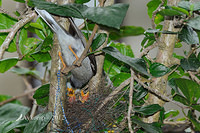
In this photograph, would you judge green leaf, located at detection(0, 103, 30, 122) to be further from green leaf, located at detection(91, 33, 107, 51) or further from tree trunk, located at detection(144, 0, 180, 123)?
tree trunk, located at detection(144, 0, 180, 123)

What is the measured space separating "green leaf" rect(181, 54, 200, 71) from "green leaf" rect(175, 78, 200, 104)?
56 millimetres

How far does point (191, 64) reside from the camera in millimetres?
942

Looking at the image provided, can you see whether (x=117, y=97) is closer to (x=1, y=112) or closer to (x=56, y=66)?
(x=56, y=66)

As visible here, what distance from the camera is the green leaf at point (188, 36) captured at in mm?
867

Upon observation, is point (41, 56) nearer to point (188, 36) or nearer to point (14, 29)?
point (14, 29)

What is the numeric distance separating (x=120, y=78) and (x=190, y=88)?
37 cm

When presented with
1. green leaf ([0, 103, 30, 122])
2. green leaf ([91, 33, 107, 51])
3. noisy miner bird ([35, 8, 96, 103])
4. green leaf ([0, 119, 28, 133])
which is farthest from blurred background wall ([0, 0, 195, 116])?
green leaf ([0, 119, 28, 133])

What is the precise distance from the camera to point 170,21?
1007 mm

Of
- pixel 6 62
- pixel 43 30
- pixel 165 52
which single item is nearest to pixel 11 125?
pixel 6 62

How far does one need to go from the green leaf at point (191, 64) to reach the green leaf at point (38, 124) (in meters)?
0.59

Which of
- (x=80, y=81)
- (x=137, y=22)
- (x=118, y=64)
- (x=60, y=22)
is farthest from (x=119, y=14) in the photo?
(x=137, y=22)

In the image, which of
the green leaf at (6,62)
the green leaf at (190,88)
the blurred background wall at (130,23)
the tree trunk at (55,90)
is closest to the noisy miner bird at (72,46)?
the tree trunk at (55,90)

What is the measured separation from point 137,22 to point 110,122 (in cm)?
141

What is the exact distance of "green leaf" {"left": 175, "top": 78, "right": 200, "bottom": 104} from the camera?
3.14ft
